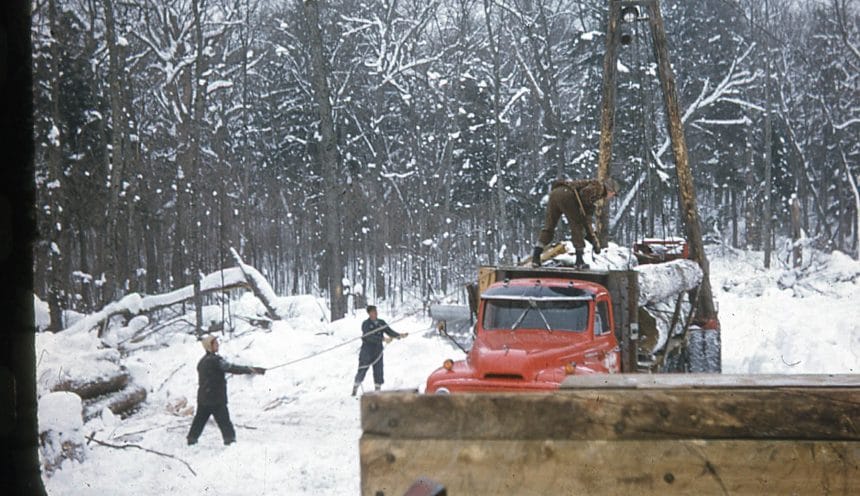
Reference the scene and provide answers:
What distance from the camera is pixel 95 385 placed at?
490 inches

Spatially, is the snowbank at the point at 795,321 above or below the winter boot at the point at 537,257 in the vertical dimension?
below

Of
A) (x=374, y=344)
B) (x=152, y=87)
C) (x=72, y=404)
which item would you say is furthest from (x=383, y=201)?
(x=72, y=404)

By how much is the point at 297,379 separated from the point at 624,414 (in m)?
13.5

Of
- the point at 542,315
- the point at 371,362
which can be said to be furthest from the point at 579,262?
the point at 371,362

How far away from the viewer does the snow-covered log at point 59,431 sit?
29.5ft

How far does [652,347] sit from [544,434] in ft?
34.1

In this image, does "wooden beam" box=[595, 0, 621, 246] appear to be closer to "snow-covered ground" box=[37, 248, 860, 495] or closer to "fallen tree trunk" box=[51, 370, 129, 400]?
"snow-covered ground" box=[37, 248, 860, 495]

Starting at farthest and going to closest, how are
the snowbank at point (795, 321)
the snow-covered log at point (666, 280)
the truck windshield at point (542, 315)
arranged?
the snowbank at point (795, 321)
the snow-covered log at point (666, 280)
the truck windshield at point (542, 315)

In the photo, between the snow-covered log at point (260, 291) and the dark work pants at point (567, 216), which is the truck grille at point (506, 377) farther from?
the snow-covered log at point (260, 291)

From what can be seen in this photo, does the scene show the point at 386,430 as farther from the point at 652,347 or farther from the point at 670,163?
the point at 670,163

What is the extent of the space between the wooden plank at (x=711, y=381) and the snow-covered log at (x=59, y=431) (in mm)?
8006

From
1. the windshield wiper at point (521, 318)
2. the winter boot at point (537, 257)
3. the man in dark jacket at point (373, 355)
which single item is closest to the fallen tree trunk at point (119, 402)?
the man in dark jacket at point (373, 355)

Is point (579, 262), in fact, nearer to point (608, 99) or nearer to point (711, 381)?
point (608, 99)

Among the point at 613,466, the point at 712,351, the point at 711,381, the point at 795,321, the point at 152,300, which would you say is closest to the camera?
the point at 613,466
